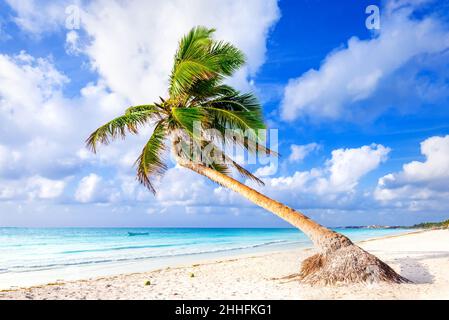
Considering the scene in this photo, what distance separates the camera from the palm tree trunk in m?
7.39

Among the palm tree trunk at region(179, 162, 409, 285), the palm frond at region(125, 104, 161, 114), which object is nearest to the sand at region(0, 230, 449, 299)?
the palm tree trunk at region(179, 162, 409, 285)

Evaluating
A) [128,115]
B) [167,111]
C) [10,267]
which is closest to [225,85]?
[167,111]

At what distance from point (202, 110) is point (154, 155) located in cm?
170

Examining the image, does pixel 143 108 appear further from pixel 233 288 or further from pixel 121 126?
pixel 233 288

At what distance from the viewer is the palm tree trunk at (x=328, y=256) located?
291 inches

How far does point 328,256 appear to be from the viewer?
7.75 m

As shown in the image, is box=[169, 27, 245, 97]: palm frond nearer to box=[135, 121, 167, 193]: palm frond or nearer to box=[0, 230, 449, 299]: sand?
box=[135, 121, 167, 193]: palm frond

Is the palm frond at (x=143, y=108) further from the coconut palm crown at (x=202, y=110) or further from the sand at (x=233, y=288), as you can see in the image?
the sand at (x=233, y=288)

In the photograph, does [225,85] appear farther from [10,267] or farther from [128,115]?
[10,267]

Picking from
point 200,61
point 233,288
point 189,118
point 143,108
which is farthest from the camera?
point 143,108

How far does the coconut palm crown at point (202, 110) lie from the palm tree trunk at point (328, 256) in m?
1.26

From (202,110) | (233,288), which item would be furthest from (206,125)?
(233,288)

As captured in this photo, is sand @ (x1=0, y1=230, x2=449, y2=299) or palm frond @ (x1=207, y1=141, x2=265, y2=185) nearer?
sand @ (x1=0, y1=230, x2=449, y2=299)
